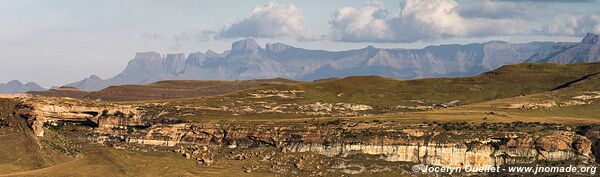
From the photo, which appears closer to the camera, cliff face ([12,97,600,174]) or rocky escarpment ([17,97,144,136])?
cliff face ([12,97,600,174])

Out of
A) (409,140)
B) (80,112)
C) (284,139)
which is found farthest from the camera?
(80,112)

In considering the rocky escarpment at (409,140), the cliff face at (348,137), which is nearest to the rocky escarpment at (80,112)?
the cliff face at (348,137)

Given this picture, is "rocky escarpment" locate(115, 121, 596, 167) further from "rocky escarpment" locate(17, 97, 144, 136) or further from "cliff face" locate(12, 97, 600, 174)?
"rocky escarpment" locate(17, 97, 144, 136)

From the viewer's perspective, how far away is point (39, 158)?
350 feet

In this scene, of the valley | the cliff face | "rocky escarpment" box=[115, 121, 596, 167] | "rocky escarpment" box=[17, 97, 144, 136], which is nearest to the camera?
"rocky escarpment" box=[115, 121, 596, 167]

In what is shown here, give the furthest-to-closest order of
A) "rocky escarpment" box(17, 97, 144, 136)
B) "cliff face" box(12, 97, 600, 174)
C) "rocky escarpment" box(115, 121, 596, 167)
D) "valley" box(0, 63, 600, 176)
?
1. "rocky escarpment" box(17, 97, 144, 136)
2. "valley" box(0, 63, 600, 176)
3. "cliff face" box(12, 97, 600, 174)
4. "rocky escarpment" box(115, 121, 596, 167)

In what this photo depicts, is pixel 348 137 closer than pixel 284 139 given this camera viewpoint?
Yes

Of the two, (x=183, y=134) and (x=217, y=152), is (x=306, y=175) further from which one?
(x=183, y=134)

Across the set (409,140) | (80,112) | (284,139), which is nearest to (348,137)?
(409,140)

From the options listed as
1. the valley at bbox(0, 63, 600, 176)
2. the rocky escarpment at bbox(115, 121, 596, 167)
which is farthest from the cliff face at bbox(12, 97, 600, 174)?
the valley at bbox(0, 63, 600, 176)

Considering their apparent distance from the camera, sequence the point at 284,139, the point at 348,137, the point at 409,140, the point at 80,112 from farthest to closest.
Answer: the point at 80,112
the point at 284,139
the point at 348,137
the point at 409,140

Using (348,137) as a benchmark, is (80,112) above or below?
above

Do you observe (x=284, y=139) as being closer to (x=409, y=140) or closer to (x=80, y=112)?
(x=409, y=140)

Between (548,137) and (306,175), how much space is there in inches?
1351
